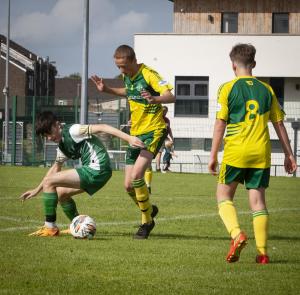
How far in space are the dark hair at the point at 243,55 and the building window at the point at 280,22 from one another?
43.5m

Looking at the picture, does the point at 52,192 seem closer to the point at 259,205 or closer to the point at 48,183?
the point at 48,183

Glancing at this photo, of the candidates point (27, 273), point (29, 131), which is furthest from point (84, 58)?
point (27, 273)

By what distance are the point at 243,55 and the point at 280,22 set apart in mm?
43834

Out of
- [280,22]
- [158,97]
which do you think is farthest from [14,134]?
[158,97]

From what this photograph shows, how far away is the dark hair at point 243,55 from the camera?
7812mm

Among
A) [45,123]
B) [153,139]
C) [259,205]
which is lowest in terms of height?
[259,205]

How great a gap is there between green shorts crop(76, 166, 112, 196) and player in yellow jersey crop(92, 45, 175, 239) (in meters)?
0.62

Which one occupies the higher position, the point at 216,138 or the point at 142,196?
the point at 216,138

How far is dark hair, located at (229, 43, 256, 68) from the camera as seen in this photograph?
781 centimetres

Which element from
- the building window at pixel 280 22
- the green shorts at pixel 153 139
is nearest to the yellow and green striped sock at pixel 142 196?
the green shorts at pixel 153 139

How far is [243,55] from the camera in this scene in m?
7.81

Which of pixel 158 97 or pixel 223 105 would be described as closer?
pixel 223 105

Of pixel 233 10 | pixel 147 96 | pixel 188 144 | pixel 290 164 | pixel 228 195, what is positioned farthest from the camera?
pixel 233 10

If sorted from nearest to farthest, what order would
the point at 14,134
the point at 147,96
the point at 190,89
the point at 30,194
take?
the point at 147,96 → the point at 30,194 → the point at 14,134 → the point at 190,89
